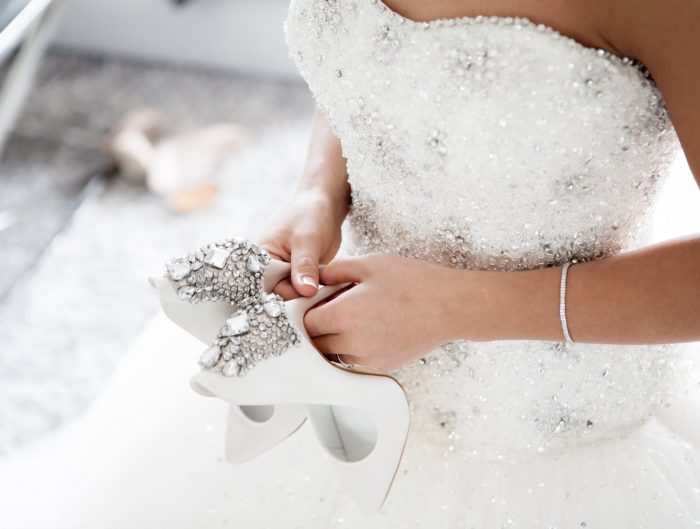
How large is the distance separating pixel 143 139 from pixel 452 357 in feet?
6.24

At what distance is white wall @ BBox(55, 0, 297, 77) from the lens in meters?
2.70

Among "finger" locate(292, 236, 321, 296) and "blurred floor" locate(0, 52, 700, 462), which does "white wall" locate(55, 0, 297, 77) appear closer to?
"blurred floor" locate(0, 52, 700, 462)

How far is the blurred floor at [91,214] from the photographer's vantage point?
181 cm

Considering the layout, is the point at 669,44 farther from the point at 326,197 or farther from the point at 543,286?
the point at 326,197

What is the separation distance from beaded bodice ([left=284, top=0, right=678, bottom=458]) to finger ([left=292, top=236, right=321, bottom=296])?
0.09 m

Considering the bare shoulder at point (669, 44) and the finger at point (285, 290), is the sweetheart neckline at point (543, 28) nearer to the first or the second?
the bare shoulder at point (669, 44)

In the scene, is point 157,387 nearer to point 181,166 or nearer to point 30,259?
point 30,259

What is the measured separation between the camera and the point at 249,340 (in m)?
0.70

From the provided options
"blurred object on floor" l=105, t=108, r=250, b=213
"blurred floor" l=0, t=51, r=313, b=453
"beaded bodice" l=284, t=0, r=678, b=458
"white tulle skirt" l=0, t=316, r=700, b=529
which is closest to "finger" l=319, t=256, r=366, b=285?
"beaded bodice" l=284, t=0, r=678, b=458

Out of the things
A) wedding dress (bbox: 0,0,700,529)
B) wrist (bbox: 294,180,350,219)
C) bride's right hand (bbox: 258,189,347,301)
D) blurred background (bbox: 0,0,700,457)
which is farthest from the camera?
blurred background (bbox: 0,0,700,457)

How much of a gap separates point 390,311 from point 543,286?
0.16 meters

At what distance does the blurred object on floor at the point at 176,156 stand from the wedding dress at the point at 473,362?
138 cm

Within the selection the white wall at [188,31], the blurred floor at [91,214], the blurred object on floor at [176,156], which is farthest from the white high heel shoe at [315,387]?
the white wall at [188,31]

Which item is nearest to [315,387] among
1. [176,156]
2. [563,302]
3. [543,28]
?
[563,302]
